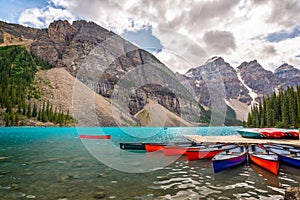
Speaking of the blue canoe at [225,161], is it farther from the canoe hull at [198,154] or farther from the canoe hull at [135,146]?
the canoe hull at [135,146]

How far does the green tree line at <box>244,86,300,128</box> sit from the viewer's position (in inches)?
3031

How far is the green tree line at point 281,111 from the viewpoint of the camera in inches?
3031

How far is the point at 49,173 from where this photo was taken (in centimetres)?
1897

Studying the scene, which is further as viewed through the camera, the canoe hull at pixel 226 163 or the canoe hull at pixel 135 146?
the canoe hull at pixel 135 146

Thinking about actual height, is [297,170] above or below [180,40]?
below

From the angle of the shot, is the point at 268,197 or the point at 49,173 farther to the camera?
the point at 49,173

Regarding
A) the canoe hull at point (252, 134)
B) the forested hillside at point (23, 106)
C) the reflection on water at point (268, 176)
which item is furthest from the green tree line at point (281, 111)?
the forested hillside at point (23, 106)

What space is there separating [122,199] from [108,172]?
7739mm

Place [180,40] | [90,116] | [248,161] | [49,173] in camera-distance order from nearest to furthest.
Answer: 1. [180,40]
2. [49,173]
3. [248,161]
4. [90,116]

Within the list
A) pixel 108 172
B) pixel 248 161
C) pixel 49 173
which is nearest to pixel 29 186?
pixel 49 173

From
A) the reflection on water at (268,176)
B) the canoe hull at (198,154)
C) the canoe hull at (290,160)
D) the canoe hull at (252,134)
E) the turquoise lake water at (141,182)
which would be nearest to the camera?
the turquoise lake water at (141,182)

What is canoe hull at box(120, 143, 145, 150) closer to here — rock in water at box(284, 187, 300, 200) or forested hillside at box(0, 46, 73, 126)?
rock in water at box(284, 187, 300, 200)

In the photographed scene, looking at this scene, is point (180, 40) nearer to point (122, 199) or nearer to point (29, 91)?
point (122, 199)

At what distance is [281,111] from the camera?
87750 millimetres
